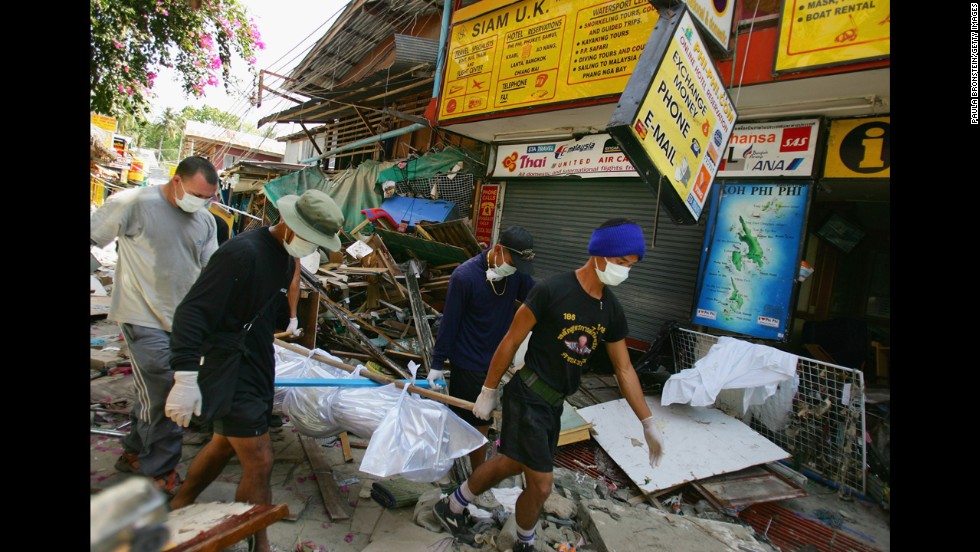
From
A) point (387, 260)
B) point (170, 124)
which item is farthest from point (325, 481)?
point (170, 124)

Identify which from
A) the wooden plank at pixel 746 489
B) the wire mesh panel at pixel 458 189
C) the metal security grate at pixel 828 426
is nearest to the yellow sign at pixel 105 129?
the wire mesh panel at pixel 458 189

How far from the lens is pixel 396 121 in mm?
10992

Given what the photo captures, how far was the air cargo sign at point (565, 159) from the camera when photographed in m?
6.72

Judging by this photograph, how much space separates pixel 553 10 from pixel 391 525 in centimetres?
628

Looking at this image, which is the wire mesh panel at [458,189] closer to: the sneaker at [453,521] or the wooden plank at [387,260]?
the wooden plank at [387,260]

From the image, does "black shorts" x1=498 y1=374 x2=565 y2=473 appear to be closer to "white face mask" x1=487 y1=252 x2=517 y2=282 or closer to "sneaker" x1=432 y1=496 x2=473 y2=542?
"sneaker" x1=432 y1=496 x2=473 y2=542

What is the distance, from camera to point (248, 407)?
238cm

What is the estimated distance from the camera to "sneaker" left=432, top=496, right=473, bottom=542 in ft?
9.43

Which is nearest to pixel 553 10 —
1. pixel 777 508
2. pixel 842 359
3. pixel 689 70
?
pixel 689 70

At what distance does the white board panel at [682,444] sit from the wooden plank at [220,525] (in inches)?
118

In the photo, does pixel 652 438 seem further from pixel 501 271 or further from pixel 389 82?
pixel 389 82

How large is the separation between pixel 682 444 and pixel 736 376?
32.0 inches

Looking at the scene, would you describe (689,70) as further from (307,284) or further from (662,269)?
(307,284)

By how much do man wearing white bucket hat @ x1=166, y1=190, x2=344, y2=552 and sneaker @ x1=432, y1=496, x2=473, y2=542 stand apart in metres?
0.98
